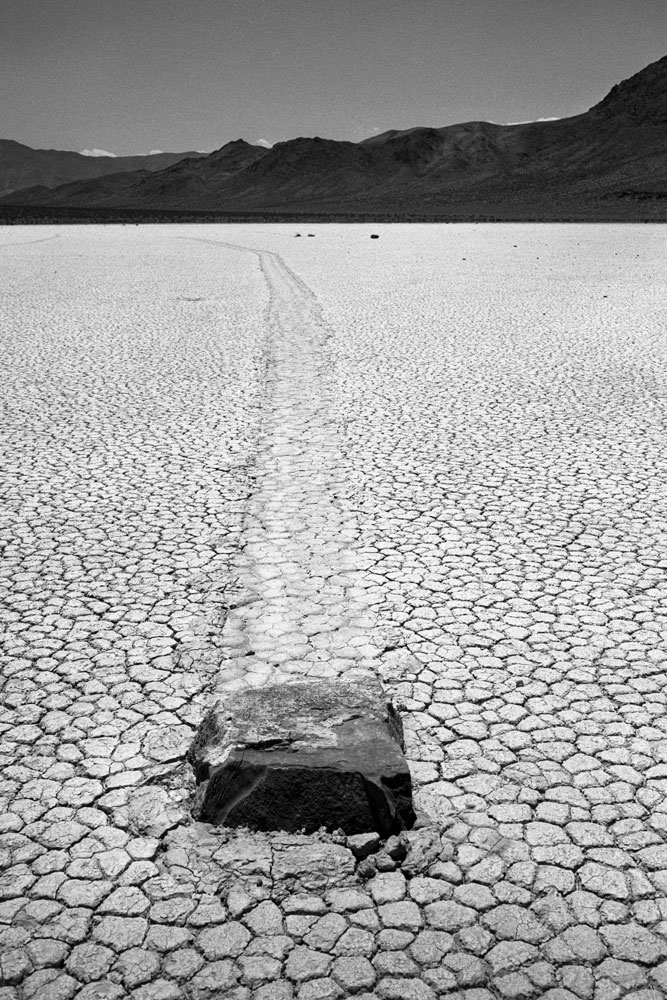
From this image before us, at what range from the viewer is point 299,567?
158 inches

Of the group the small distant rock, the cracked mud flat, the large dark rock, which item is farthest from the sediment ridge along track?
the small distant rock

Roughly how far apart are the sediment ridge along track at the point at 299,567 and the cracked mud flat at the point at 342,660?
0.02m

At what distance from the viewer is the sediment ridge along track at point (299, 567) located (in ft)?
10.7

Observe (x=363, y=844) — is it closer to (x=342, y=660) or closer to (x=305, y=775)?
(x=305, y=775)

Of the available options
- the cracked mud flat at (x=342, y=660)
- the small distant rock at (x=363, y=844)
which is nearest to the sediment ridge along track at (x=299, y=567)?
the cracked mud flat at (x=342, y=660)

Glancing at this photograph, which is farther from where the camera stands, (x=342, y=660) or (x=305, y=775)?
(x=342, y=660)

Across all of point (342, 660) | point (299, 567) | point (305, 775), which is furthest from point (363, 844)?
point (299, 567)

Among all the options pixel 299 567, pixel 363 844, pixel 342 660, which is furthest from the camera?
pixel 299 567

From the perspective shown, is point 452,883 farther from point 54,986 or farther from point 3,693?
point 3,693

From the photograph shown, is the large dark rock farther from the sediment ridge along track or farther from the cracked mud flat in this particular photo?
the sediment ridge along track

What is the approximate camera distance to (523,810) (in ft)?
8.21

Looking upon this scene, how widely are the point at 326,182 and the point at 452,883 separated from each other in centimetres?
20455

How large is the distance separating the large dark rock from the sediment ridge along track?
0.36 meters

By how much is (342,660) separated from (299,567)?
2.75ft
